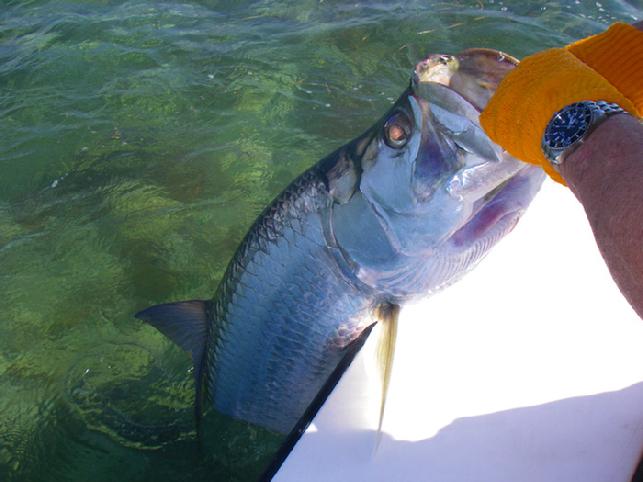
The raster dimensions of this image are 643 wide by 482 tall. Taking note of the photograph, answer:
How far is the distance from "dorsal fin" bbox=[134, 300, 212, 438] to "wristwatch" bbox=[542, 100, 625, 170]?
4.49 ft

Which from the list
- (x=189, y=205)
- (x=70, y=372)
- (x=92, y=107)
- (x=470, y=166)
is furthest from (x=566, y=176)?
(x=92, y=107)

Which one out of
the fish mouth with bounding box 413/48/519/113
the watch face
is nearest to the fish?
the fish mouth with bounding box 413/48/519/113

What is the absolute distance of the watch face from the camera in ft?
4.18

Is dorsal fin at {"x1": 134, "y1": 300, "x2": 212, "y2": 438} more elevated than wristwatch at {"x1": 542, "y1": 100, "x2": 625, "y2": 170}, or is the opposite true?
wristwatch at {"x1": 542, "y1": 100, "x2": 625, "y2": 170}

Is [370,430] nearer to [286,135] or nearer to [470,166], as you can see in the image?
[470,166]

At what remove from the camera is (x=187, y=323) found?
231 cm

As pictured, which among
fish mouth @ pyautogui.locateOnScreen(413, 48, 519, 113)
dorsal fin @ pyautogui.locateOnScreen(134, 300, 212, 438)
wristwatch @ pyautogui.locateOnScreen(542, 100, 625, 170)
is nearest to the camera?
wristwatch @ pyautogui.locateOnScreen(542, 100, 625, 170)

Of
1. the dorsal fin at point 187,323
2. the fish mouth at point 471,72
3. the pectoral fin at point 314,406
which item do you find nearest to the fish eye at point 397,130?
the fish mouth at point 471,72

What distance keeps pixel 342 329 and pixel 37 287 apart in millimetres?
2030

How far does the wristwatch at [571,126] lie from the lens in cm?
126

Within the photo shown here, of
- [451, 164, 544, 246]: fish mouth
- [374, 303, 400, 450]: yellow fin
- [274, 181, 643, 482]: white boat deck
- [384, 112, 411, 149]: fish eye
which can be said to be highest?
[384, 112, 411, 149]: fish eye

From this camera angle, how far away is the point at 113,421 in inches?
108

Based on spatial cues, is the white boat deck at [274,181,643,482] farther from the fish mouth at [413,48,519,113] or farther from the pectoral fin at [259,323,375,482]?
the fish mouth at [413,48,519,113]

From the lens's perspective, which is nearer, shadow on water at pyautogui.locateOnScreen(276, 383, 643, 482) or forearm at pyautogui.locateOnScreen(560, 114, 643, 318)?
forearm at pyautogui.locateOnScreen(560, 114, 643, 318)
